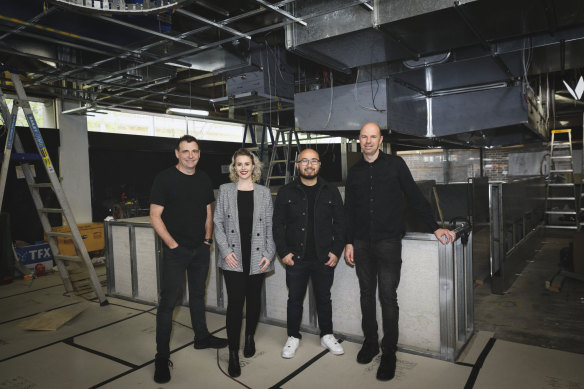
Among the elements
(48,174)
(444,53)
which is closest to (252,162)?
(444,53)

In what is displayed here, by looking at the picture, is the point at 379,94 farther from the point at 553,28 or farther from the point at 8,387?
the point at 8,387

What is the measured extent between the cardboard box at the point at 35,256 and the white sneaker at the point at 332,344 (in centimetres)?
496

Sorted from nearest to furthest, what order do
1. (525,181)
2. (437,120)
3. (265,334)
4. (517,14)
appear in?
(517,14)
(265,334)
(437,120)
(525,181)

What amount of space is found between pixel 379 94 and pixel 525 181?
3609 mm

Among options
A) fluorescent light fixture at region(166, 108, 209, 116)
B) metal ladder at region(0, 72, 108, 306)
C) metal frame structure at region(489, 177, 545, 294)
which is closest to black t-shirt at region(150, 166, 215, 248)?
metal ladder at region(0, 72, 108, 306)

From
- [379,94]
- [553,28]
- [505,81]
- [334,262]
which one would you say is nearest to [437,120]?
[505,81]

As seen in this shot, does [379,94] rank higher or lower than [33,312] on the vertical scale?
higher

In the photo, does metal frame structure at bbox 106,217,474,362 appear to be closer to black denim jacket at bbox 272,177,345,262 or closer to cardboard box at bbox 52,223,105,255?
black denim jacket at bbox 272,177,345,262

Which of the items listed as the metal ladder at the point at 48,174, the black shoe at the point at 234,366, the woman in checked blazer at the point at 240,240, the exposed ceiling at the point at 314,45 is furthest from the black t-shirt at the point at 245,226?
the metal ladder at the point at 48,174

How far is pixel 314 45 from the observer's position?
283 centimetres

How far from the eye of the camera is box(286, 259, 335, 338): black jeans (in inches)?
105

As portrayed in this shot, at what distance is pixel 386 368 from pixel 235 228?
132 cm

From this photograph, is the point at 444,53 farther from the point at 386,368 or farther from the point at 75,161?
the point at 75,161

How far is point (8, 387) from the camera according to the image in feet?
8.09
